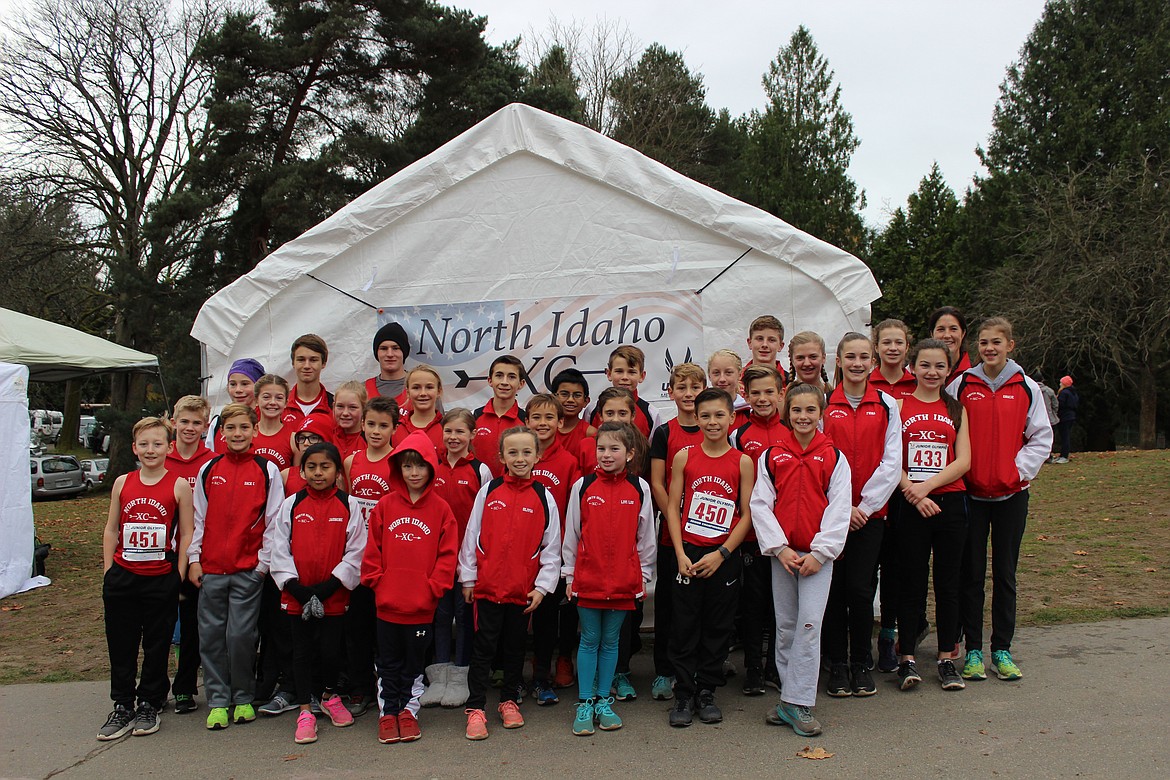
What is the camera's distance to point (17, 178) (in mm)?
19344

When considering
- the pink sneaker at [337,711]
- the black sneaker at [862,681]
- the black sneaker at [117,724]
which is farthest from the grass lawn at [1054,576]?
the pink sneaker at [337,711]

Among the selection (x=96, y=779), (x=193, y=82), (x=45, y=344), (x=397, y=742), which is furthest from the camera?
(x=193, y=82)

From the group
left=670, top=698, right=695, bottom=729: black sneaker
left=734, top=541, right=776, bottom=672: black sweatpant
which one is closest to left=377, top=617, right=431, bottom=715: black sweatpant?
left=670, top=698, right=695, bottom=729: black sneaker

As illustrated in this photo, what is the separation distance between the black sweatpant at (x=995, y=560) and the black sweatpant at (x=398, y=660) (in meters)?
2.69

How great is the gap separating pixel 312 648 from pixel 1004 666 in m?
3.44

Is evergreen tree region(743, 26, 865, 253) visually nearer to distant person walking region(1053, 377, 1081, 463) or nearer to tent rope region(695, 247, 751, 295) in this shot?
distant person walking region(1053, 377, 1081, 463)

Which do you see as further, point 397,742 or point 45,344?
point 45,344

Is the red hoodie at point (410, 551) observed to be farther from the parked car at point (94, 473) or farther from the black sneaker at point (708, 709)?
the parked car at point (94, 473)

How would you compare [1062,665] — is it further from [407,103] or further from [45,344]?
[407,103]

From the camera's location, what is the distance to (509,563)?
398cm

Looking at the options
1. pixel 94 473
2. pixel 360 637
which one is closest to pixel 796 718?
pixel 360 637

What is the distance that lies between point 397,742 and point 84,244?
66.3ft

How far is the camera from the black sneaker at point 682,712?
389cm

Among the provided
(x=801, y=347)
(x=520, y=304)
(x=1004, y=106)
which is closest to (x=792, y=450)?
(x=801, y=347)
